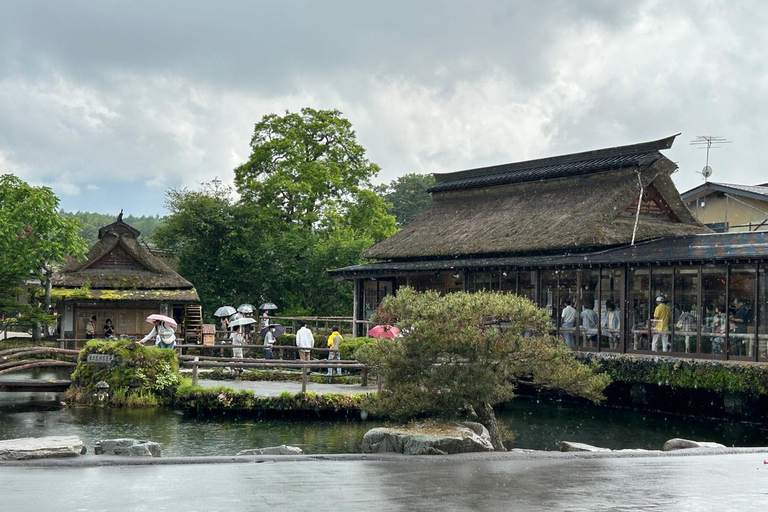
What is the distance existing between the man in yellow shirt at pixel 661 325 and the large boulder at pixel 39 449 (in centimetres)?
1750

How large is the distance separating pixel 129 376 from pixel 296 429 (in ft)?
18.6

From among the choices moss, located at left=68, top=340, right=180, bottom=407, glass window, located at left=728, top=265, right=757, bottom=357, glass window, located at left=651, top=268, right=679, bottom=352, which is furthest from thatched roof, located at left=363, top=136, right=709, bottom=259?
moss, located at left=68, top=340, right=180, bottom=407

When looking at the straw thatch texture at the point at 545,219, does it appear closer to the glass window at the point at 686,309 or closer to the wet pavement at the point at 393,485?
the glass window at the point at 686,309

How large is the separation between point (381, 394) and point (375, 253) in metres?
24.2

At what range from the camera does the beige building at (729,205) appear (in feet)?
125

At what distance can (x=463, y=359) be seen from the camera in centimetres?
1644

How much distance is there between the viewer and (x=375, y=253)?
4072 cm

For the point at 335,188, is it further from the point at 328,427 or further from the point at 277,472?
the point at 277,472

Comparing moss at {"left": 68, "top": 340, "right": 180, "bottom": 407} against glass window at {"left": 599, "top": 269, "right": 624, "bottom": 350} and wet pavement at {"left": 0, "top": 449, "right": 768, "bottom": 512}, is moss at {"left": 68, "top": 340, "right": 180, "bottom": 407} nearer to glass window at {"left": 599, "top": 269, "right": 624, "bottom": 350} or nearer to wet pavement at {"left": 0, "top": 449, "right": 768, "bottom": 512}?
wet pavement at {"left": 0, "top": 449, "right": 768, "bottom": 512}

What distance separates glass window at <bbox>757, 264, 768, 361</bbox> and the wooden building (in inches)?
1.0

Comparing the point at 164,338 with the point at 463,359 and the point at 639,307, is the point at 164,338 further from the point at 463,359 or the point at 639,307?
the point at 639,307

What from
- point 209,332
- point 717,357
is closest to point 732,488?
point 717,357

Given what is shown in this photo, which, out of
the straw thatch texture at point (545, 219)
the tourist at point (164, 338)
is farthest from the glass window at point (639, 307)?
the tourist at point (164, 338)

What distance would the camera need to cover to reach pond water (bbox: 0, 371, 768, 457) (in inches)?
758
